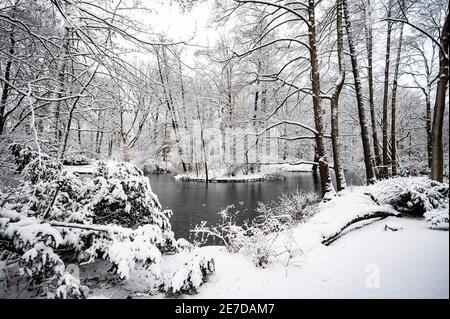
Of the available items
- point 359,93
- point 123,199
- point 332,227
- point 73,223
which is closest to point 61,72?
point 123,199

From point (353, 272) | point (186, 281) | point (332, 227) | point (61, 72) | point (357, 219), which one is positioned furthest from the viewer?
point (357, 219)

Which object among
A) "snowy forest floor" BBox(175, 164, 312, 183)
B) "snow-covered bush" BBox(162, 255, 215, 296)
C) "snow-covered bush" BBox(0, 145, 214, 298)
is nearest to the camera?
"snow-covered bush" BBox(0, 145, 214, 298)

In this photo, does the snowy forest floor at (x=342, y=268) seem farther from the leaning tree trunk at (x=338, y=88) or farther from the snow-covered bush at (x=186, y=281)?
the leaning tree trunk at (x=338, y=88)

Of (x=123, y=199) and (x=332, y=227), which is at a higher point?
(x=123, y=199)

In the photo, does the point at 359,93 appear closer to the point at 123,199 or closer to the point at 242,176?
the point at 123,199

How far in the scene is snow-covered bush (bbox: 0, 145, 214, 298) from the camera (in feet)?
7.44

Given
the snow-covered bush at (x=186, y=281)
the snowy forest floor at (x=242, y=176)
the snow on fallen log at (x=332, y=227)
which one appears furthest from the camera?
the snowy forest floor at (x=242, y=176)

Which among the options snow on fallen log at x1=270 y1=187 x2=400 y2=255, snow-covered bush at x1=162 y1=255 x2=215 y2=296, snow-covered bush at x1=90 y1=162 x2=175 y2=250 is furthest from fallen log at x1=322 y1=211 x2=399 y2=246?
snow-covered bush at x1=90 y1=162 x2=175 y2=250

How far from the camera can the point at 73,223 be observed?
284 centimetres

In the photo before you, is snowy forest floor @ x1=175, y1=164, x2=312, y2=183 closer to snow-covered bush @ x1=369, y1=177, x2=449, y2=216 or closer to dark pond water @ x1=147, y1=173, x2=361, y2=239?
dark pond water @ x1=147, y1=173, x2=361, y2=239

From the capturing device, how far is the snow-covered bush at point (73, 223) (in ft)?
7.44

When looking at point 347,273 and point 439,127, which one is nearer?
point 439,127

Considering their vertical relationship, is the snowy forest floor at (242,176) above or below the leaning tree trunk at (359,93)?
below

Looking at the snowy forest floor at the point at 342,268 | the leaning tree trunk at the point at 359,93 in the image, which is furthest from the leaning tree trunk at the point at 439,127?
the leaning tree trunk at the point at 359,93
